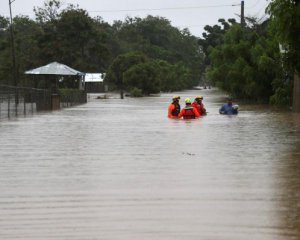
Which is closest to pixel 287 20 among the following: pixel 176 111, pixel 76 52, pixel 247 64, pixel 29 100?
pixel 176 111

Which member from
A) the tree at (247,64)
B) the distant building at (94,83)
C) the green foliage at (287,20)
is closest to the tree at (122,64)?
the distant building at (94,83)

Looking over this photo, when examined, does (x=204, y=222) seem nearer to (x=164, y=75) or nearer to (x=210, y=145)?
(x=210, y=145)

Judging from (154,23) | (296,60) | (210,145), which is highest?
(154,23)

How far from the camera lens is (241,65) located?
55.4 m

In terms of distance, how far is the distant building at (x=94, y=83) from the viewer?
407ft

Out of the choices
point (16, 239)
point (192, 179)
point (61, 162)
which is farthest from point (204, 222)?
point (61, 162)

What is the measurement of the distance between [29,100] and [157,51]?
115 metres

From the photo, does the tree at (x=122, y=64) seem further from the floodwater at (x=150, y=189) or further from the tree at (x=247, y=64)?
the floodwater at (x=150, y=189)

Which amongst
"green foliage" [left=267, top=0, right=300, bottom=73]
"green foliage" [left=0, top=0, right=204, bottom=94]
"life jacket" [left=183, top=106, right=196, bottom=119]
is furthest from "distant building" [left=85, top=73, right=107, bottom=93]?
"green foliage" [left=267, top=0, right=300, bottom=73]

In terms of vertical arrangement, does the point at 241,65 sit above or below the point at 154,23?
below

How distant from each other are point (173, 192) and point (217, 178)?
5.61 ft

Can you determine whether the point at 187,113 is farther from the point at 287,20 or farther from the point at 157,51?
the point at 157,51

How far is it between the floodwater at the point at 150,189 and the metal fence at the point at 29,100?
15.8m

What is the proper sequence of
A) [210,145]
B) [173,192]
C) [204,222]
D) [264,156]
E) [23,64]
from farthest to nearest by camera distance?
[23,64] → [210,145] → [264,156] → [173,192] → [204,222]
